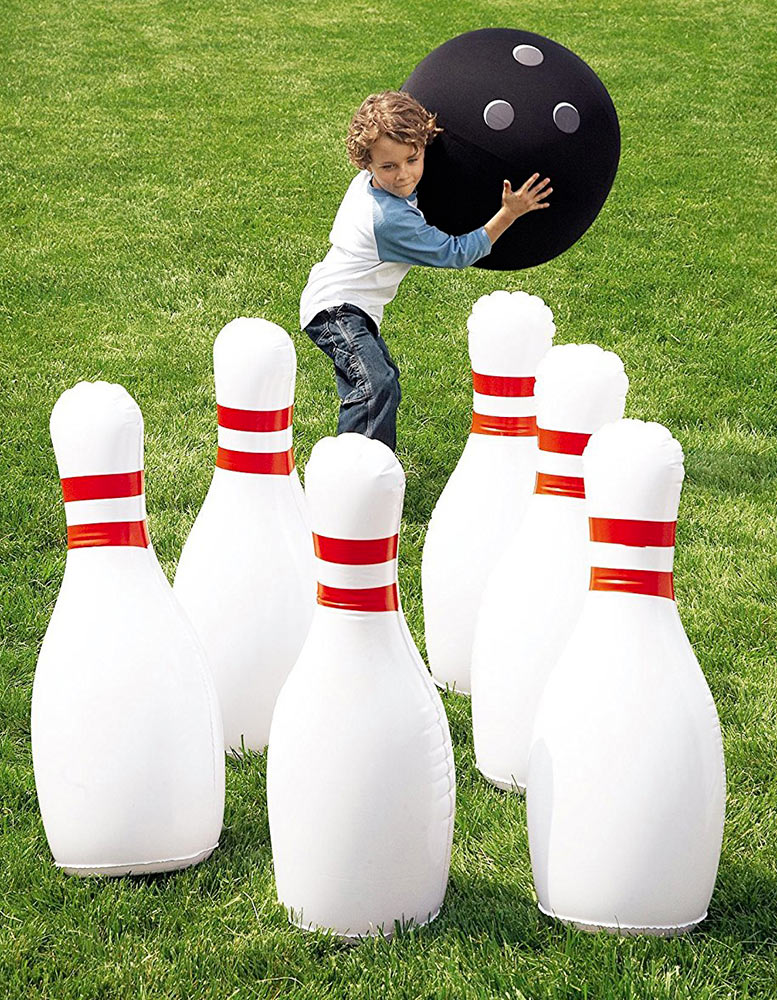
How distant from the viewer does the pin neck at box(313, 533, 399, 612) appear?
6.89 feet

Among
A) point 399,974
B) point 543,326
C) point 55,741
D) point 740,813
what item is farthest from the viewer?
point 543,326

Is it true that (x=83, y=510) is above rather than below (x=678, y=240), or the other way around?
above

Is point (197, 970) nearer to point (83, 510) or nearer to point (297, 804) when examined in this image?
point (297, 804)

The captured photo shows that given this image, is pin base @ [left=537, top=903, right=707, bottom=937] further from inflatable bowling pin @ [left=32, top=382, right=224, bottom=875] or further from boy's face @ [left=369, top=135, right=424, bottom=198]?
boy's face @ [left=369, top=135, right=424, bottom=198]

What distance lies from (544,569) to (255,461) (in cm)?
57

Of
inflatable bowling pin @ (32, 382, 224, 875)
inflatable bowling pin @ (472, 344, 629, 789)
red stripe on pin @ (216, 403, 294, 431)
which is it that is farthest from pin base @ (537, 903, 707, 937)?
red stripe on pin @ (216, 403, 294, 431)

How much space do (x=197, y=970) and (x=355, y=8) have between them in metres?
9.84

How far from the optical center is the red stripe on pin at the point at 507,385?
297cm

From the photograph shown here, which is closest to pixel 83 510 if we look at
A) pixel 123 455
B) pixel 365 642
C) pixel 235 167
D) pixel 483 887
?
pixel 123 455

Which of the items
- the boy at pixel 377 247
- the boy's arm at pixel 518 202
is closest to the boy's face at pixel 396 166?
Answer: the boy at pixel 377 247

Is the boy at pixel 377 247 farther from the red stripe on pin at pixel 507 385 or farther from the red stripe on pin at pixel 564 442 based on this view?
the red stripe on pin at pixel 564 442

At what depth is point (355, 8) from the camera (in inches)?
429

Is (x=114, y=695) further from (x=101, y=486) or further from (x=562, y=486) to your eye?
(x=562, y=486)

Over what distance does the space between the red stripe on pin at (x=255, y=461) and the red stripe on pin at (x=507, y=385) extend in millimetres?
515
